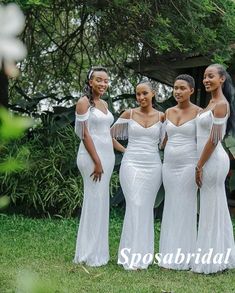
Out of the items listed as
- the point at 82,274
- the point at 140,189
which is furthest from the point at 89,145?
the point at 82,274

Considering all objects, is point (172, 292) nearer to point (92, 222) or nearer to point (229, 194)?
point (92, 222)

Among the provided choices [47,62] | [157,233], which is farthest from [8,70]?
[47,62]

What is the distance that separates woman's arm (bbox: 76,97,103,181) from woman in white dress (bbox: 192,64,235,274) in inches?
35.0

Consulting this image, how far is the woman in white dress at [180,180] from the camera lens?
5.10 meters

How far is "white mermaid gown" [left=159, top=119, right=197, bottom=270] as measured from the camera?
16.8 feet

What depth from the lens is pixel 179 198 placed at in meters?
5.20

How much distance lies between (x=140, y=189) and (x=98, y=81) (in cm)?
104

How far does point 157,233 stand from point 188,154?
2786mm

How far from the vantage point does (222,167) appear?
Result: 5020 mm

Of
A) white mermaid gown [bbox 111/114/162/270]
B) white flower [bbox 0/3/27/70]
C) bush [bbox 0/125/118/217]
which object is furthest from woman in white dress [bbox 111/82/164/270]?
white flower [bbox 0/3/27/70]

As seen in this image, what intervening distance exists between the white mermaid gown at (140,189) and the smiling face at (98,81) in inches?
17.2

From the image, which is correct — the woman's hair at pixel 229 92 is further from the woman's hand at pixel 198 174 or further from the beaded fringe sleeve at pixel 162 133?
the beaded fringe sleeve at pixel 162 133

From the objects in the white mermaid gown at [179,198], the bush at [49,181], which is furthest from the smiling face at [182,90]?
the bush at [49,181]

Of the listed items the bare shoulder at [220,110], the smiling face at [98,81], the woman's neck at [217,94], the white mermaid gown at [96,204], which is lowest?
the white mermaid gown at [96,204]
